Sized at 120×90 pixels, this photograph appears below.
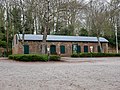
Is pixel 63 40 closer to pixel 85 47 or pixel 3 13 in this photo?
pixel 85 47

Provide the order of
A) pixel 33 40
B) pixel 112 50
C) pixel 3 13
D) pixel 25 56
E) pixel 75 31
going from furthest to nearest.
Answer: pixel 75 31 < pixel 112 50 < pixel 33 40 < pixel 3 13 < pixel 25 56

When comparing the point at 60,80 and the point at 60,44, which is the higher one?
the point at 60,44

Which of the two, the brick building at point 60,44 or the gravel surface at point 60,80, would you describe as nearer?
the gravel surface at point 60,80

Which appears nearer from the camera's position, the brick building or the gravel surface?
the gravel surface

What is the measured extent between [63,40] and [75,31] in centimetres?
1309

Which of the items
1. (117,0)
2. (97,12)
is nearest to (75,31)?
(97,12)

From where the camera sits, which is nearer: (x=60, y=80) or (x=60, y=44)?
(x=60, y=80)

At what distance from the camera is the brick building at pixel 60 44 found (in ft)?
148

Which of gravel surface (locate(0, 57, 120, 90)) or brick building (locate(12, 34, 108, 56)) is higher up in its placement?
brick building (locate(12, 34, 108, 56))

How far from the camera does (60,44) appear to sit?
4706cm

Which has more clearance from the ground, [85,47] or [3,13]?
[3,13]

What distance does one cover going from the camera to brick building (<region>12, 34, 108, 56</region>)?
4525cm

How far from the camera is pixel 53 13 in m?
31.4

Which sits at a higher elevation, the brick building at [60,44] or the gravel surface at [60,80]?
the brick building at [60,44]
